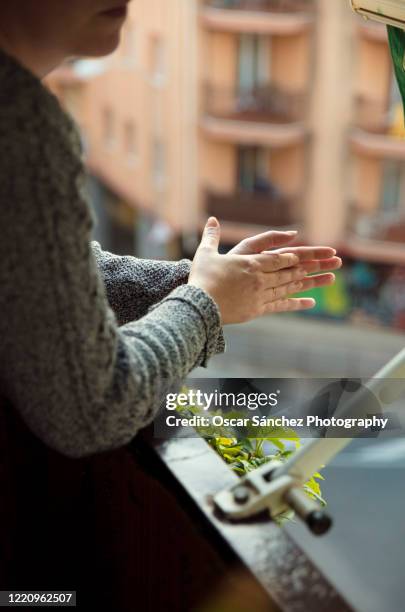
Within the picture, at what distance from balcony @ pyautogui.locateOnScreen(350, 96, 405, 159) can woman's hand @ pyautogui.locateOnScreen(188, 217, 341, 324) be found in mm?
5199

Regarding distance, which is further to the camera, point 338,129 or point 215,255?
point 338,129

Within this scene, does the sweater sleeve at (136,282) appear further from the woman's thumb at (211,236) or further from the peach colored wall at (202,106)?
the peach colored wall at (202,106)

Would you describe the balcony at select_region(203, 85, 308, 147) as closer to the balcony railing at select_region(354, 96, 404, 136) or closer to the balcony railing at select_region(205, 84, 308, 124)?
the balcony railing at select_region(205, 84, 308, 124)

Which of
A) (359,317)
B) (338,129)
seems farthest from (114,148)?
(359,317)

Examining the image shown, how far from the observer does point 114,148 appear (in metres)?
6.42

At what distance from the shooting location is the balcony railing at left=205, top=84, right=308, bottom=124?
19.8 ft

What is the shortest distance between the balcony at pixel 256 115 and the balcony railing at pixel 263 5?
0.54 m

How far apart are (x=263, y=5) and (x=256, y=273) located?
5.64 metres

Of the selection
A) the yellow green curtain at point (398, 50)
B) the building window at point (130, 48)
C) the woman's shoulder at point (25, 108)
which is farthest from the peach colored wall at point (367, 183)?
the woman's shoulder at point (25, 108)

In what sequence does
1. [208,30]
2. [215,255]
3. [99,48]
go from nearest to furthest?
[99,48], [215,255], [208,30]

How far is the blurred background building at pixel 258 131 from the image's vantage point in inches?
227

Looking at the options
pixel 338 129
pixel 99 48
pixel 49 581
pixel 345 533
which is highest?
pixel 99 48

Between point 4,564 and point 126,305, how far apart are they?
25 centimetres

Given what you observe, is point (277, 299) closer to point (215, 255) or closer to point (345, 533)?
point (215, 255)
